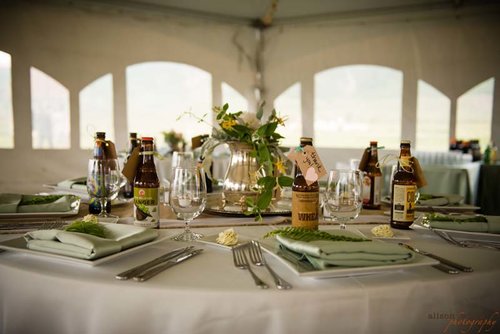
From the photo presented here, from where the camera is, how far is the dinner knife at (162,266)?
809 millimetres

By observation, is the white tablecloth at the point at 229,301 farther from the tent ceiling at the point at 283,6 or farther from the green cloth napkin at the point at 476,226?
the tent ceiling at the point at 283,6

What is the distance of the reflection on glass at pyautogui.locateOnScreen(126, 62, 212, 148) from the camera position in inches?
263

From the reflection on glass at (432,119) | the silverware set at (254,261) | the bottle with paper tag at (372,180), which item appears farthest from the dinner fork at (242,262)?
the reflection on glass at (432,119)

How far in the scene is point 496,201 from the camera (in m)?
4.08

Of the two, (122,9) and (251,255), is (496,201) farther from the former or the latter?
(122,9)

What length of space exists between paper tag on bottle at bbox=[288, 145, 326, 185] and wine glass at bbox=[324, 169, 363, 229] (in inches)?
1.9

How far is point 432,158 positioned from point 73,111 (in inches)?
205

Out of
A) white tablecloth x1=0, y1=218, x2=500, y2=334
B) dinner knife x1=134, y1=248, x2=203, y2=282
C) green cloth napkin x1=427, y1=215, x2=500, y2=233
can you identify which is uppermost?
green cloth napkin x1=427, y1=215, x2=500, y2=233

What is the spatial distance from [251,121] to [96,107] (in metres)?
5.36

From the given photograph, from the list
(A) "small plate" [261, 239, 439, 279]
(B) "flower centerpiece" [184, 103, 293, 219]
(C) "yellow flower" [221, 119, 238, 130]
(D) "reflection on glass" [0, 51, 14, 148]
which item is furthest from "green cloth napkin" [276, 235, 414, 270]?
(D) "reflection on glass" [0, 51, 14, 148]

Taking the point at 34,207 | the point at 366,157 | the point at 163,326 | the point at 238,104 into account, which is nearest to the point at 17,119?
the point at 238,104

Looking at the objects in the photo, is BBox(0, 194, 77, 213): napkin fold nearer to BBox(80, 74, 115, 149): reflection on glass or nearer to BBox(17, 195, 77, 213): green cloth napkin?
BBox(17, 195, 77, 213): green cloth napkin

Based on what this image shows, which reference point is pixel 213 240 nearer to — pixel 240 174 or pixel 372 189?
pixel 240 174

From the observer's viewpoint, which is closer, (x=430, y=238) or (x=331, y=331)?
(x=331, y=331)
